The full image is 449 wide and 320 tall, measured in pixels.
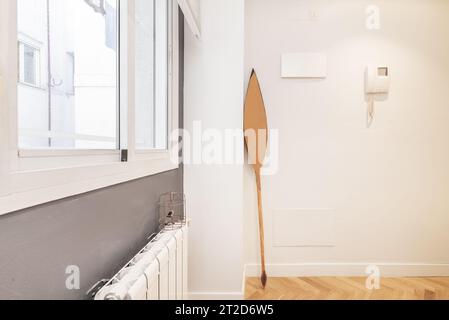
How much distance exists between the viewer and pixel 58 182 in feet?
2.49

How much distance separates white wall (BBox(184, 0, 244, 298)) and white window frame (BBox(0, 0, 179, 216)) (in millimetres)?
816

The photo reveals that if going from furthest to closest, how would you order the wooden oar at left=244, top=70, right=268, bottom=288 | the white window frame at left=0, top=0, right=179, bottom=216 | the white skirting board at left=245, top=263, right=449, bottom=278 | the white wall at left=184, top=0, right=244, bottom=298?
the white skirting board at left=245, top=263, right=449, bottom=278 → the wooden oar at left=244, top=70, right=268, bottom=288 → the white wall at left=184, top=0, right=244, bottom=298 → the white window frame at left=0, top=0, right=179, bottom=216

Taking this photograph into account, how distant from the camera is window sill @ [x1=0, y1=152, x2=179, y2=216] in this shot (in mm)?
616

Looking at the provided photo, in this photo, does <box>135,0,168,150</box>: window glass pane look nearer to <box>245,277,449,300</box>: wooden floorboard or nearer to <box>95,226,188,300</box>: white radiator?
<box>95,226,188,300</box>: white radiator

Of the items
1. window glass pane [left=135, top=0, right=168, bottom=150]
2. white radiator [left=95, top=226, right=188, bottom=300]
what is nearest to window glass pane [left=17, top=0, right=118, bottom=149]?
window glass pane [left=135, top=0, right=168, bottom=150]

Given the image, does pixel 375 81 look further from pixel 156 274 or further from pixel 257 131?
pixel 156 274

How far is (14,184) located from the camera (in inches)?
24.2

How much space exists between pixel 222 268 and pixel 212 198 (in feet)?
1.63

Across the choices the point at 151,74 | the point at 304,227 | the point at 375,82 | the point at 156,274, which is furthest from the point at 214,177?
the point at 375,82

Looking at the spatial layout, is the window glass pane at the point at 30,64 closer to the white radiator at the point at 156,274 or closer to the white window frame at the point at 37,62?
the white window frame at the point at 37,62

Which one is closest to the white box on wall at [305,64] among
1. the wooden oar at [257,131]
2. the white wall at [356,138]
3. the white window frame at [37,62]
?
the white wall at [356,138]
